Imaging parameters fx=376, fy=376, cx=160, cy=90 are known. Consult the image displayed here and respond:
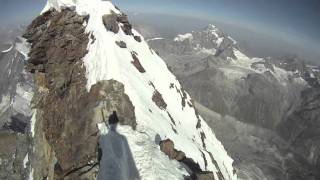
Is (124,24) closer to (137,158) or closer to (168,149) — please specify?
(168,149)

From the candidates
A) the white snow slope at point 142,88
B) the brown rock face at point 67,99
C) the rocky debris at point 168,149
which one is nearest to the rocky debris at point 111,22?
the white snow slope at point 142,88

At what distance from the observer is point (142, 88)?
6078cm

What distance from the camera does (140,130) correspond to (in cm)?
4797

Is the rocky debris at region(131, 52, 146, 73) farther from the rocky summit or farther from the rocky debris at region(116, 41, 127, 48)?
the rocky debris at region(116, 41, 127, 48)

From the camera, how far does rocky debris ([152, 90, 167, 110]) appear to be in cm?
6457

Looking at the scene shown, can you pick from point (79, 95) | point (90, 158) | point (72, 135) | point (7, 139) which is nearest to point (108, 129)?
point (90, 158)

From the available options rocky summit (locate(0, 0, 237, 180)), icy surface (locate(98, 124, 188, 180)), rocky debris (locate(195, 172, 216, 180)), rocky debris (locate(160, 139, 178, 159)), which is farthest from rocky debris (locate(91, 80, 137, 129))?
rocky debris (locate(195, 172, 216, 180))

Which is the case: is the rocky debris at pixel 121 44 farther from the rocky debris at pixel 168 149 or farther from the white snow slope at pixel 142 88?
the rocky debris at pixel 168 149

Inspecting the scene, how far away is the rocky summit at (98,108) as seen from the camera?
4003cm

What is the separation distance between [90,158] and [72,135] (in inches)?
307

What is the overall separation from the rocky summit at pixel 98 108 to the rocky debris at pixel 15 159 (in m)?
0.25

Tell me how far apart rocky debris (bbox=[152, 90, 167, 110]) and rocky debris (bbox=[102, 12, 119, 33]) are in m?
14.2

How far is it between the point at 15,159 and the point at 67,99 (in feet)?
68.4

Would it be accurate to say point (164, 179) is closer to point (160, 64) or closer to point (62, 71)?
point (62, 71)
